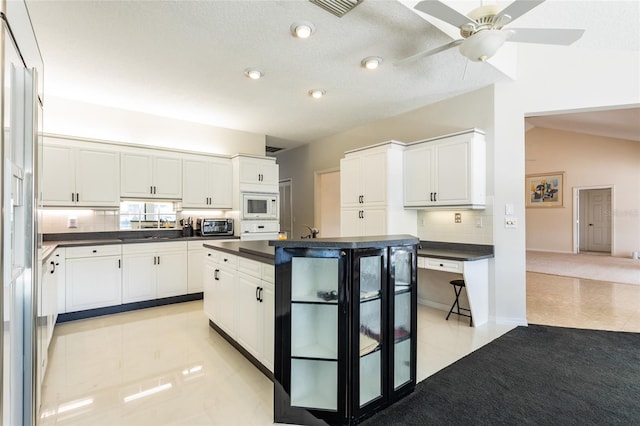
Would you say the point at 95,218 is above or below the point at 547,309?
above

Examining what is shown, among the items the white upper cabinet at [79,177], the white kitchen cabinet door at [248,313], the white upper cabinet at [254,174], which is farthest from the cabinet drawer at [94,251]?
the white kitchen cabinet door at [248,313]

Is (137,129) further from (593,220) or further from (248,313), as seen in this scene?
(593,220)

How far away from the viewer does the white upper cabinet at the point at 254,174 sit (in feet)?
17.3

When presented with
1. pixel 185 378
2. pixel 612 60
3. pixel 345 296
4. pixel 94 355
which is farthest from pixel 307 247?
pixel 612 60

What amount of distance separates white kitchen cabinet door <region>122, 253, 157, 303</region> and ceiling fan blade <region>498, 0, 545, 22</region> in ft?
15.2

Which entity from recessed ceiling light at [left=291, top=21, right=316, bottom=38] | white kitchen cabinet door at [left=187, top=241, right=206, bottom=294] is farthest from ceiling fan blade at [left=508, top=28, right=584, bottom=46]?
white kitchen cabinet door at [left=187, top=241, right=206, bottom=294]

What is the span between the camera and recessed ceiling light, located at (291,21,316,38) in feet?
8.38

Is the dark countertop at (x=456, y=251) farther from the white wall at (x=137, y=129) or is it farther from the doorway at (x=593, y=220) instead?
the doorway at (x=593, y=220)

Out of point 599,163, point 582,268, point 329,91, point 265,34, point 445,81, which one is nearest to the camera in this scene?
point 265,34

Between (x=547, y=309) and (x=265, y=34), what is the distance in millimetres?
4818

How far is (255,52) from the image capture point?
3010 mm

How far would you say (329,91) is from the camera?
158 inches

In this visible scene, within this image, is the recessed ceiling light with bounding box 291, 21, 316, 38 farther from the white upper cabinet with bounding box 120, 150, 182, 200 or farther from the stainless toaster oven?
the stainless toaster oven

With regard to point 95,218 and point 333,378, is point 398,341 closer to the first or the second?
point 333,378
